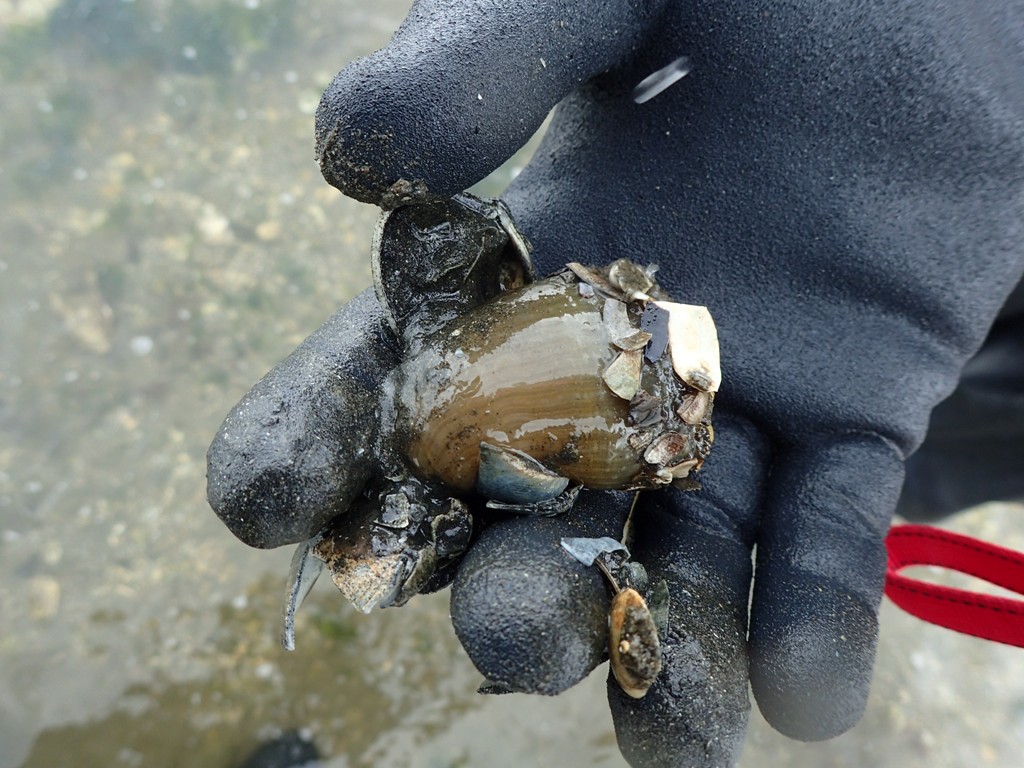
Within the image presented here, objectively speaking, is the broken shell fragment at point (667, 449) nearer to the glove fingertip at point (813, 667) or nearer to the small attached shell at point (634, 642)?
the small attached shell at point (634, 642)

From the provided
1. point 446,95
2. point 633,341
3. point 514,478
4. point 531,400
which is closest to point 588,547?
point 514,478

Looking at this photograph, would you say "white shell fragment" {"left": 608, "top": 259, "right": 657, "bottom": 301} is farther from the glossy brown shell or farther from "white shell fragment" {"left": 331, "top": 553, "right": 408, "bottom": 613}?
"white shell fragment" {"left": 331, "top": 553, "right": 408, "bottom": 613}

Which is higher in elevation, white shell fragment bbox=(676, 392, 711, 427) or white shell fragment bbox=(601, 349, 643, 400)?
white shell fragment bbox=(601, 349, 643, 400)

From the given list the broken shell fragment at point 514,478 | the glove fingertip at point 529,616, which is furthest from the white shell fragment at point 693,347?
the glove fingertip at point 529,616

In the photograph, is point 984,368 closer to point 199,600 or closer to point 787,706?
point 787,706

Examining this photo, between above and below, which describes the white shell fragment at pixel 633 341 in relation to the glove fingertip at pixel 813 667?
above

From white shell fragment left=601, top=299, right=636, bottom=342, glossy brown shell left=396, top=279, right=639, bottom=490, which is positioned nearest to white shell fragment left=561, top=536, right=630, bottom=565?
glossy brown shell left=396, top=279, right=639, bottom=490
